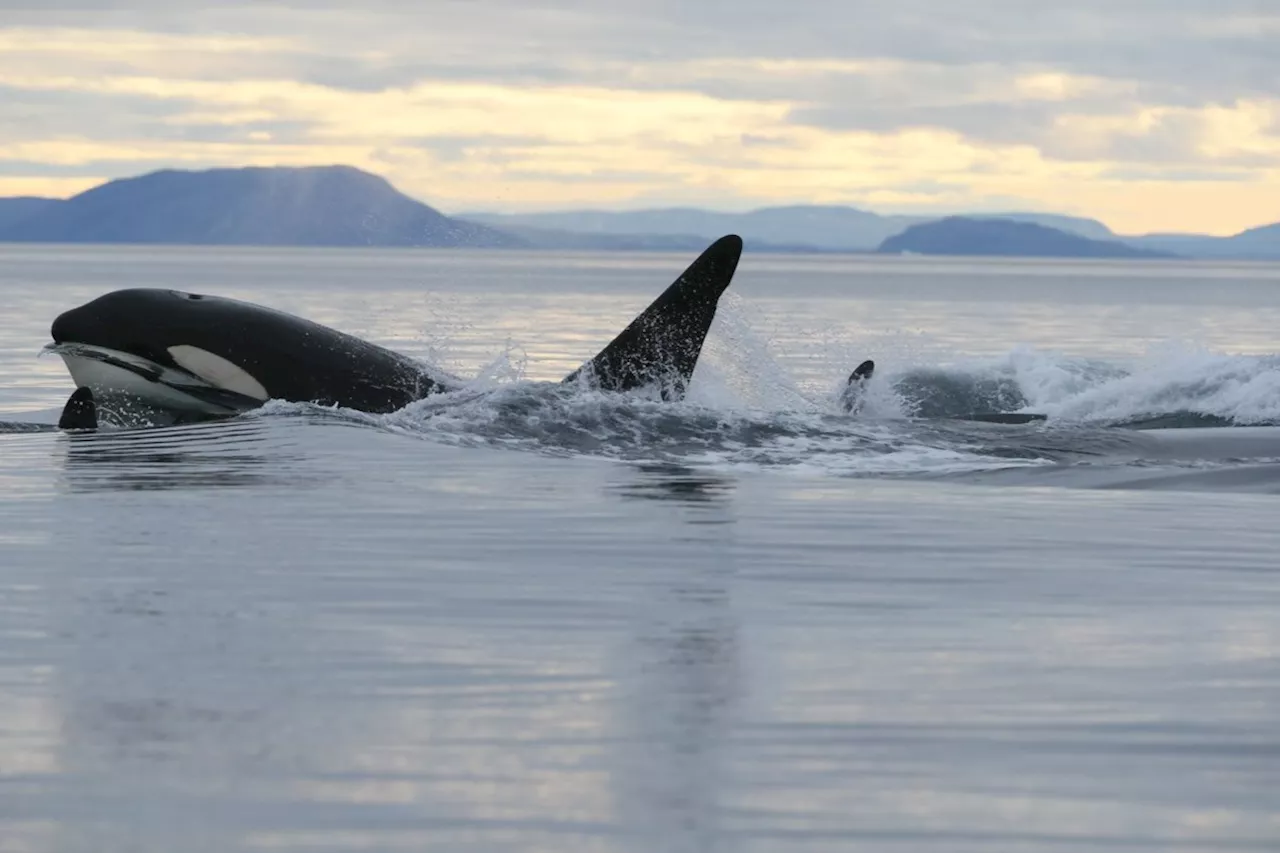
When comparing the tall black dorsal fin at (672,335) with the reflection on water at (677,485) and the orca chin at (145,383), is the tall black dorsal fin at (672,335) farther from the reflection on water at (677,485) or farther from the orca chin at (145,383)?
the orca chin at (145,383)

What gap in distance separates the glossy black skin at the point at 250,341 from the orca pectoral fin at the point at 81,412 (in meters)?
0.56

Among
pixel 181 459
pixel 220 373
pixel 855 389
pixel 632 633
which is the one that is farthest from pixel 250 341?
pixel 632 633

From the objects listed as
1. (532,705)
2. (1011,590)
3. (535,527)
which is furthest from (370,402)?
(532,705)

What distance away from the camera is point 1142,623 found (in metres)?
9.84

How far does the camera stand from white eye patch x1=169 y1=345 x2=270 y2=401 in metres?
19.9

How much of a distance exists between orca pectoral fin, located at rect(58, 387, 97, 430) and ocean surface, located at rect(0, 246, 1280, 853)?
0.22m

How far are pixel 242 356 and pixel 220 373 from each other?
292 mm

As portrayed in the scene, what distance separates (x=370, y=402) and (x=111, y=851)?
48.2 feet

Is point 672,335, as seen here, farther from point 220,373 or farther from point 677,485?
point 220,373

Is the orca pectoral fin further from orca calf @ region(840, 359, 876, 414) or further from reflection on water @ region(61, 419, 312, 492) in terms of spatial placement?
orca calf @ region(840, 359, 876, 414)

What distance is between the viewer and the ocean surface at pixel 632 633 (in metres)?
6.25

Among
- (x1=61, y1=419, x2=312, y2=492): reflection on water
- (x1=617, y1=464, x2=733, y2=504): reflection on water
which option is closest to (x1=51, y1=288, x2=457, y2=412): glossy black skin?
(x1=61, y1=419, x2=312, y2=492): reflection on water

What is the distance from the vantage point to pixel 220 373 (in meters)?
20.1

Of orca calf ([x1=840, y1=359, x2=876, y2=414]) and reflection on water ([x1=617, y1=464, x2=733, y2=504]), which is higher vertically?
orca calf ([x1=840, y1=359, x2=876, y2=414])
